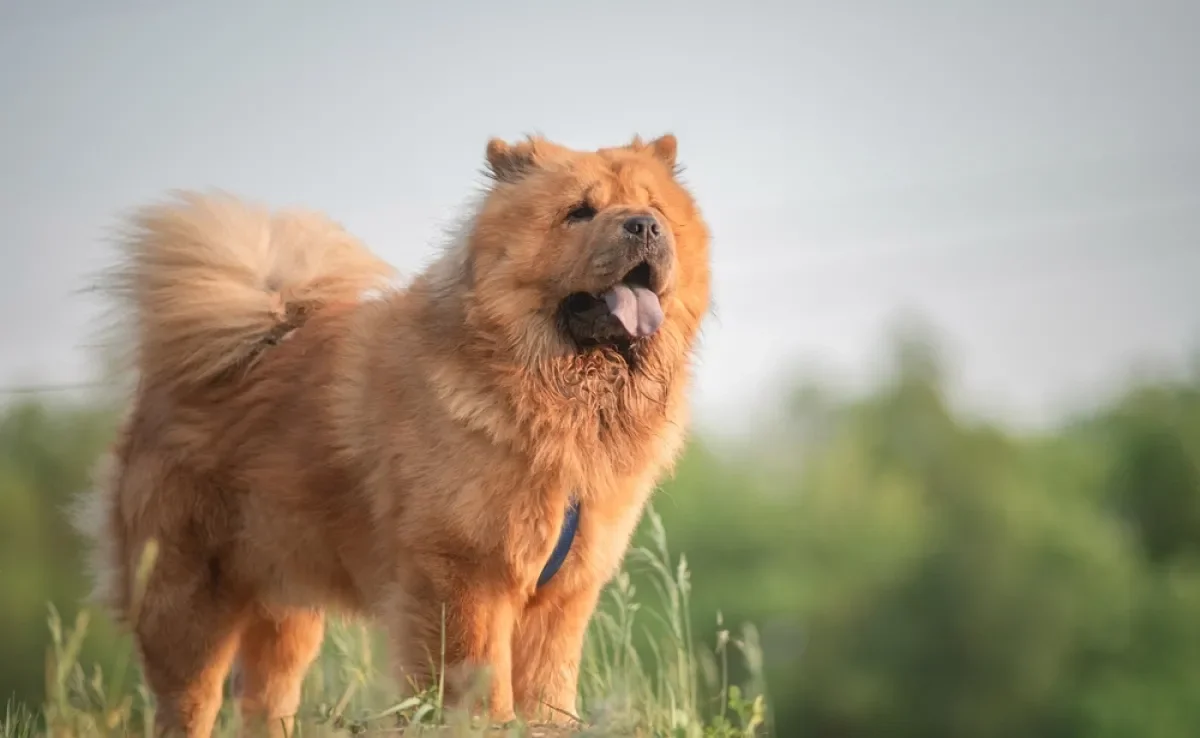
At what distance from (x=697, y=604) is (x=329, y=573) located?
105 ft

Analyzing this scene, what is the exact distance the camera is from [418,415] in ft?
12.6

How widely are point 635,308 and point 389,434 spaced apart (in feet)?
2.90

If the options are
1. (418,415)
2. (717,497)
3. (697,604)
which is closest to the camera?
(418,415)

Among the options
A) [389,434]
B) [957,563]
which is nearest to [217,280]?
[389,434]

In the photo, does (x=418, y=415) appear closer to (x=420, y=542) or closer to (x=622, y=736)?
(x=420, y=542)

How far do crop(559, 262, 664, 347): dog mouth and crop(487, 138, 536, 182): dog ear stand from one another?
0.52m

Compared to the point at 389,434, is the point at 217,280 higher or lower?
higher

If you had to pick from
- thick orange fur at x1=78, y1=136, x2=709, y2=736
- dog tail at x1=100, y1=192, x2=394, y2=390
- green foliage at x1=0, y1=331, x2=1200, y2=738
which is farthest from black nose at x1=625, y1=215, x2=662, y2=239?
green foliage at x1=0, y1=331, x2=1200, y2=738

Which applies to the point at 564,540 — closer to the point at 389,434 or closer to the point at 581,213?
the point at 389,434

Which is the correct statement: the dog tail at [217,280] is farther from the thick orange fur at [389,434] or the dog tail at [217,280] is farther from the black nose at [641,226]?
the black nose at [641,226]

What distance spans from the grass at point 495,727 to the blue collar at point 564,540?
23cm

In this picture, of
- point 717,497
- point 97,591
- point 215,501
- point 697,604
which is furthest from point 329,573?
point 717,497

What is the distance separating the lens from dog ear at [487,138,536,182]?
4.08m

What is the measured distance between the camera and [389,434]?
3.91 meters
